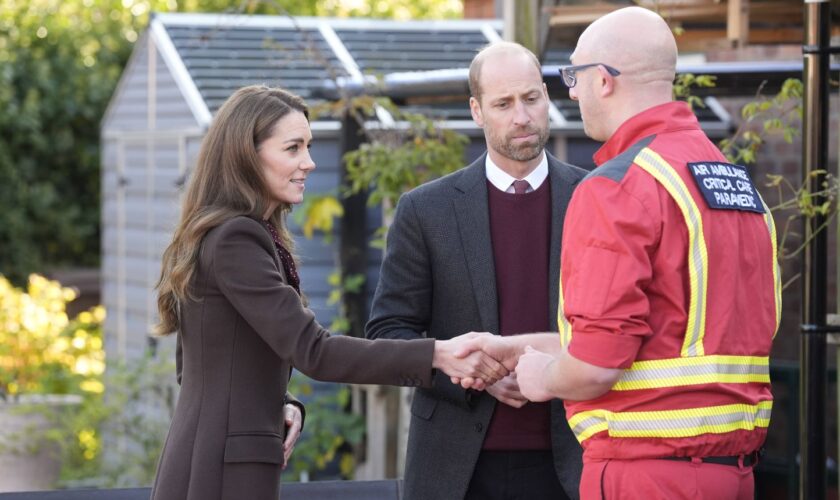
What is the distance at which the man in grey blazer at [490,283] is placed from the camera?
11.1ft

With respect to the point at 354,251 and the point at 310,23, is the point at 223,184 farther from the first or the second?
the point at 310,23

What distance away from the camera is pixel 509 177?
3555mm

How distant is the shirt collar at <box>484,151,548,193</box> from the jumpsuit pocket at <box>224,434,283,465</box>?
3.26ft

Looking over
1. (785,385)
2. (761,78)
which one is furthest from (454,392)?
(785,385)

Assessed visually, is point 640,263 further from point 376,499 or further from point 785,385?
point 785,385

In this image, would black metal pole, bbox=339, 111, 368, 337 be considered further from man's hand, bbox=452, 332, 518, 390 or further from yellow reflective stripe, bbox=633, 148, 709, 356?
yellow reflective stripe, bbox=633, 148, 709, 356

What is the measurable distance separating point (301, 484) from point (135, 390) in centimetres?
363

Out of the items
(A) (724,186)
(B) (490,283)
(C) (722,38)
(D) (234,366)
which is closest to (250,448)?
(D) (234,366)

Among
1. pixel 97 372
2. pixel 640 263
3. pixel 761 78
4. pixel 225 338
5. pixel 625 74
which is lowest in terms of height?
pixel 97 372

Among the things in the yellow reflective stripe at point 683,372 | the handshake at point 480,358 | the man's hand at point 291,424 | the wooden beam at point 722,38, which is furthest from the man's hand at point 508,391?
the wooden beam at point 722,38

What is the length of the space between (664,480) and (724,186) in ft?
1.96

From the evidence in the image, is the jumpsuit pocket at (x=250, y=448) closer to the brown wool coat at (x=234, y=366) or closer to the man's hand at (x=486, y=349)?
the brown wool coat at (x=234, y=366)

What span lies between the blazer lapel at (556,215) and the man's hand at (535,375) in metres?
0.63

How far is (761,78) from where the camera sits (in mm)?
5301
